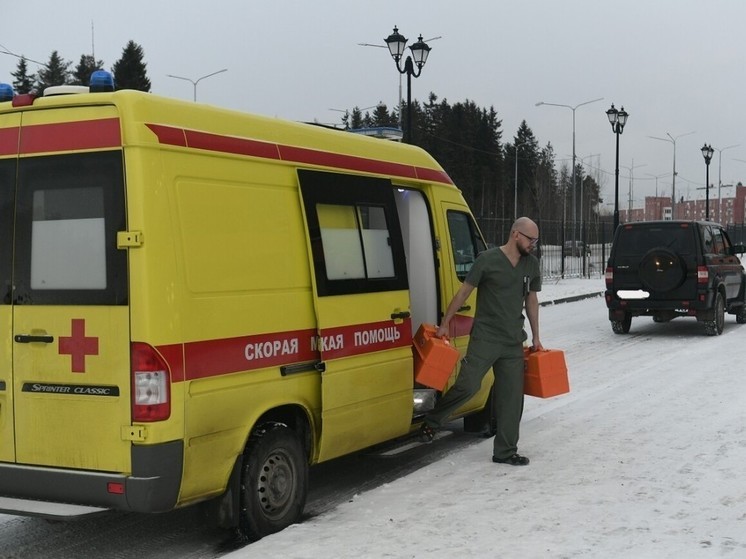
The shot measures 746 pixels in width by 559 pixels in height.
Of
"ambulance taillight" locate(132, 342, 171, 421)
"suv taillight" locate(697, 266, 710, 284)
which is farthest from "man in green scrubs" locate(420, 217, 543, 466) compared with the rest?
"suv taillight" locate(697, 266, 710, 284)

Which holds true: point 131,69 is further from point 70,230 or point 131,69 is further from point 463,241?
point 70,230

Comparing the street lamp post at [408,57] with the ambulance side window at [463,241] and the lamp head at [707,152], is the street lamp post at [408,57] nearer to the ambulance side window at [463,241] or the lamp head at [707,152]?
the ambulance side window at [463,241]

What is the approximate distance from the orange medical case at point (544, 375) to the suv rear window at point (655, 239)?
940 centimetres

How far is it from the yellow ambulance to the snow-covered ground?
59 centimetres

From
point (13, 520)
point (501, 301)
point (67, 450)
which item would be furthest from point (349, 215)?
point (13, 520)

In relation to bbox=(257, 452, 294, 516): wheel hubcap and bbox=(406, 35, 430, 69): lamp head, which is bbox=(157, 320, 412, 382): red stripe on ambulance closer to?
bbox=(257, 452, 294, 516): wheel hubcap

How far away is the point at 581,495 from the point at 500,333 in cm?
140

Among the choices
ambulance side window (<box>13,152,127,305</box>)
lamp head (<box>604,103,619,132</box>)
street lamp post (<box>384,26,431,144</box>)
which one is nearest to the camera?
ambulance side window (<box>13,152,127,305</box>)

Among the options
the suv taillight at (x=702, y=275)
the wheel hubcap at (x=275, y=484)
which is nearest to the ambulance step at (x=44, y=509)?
the wheel hubcap at (x=275, y=484)

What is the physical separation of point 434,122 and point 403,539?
328ft

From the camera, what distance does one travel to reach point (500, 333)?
270 inches

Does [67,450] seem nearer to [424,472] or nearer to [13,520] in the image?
[13,520]

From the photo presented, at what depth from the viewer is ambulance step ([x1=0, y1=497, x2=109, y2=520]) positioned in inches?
177

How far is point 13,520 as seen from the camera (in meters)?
5.98
